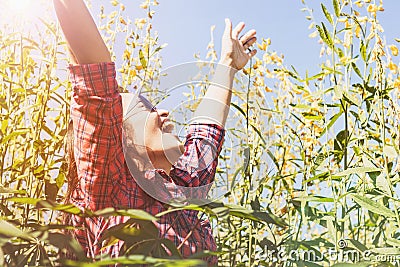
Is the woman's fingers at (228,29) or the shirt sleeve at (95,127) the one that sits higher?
the woman's fingers at (228,29)

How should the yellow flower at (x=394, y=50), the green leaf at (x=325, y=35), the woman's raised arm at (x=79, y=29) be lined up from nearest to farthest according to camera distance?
the woman's raised arm at (x=79, y=29)
the green leaf at (x=325, y=35)
the yellow flower at (x=394, y=50)

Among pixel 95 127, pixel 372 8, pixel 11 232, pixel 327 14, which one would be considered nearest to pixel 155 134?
pixel 95 127

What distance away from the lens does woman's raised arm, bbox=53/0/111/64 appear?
2.27 ft

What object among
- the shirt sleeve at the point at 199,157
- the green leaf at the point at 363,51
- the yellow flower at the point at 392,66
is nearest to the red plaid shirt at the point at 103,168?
the shirt sleeve at the point at 199,157

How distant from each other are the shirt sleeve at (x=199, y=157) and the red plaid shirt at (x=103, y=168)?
4.0 inches

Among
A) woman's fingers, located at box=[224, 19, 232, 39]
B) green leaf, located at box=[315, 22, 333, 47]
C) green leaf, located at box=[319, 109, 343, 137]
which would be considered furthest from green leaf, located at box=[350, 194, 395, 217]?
woman's fingers, located at box=[224, 19, 232, 39]

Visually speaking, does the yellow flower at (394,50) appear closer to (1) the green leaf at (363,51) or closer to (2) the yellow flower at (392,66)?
(2) the yellow flower at (392,66)

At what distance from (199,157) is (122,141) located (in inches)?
17.3

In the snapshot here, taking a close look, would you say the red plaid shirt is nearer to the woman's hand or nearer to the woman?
the woman

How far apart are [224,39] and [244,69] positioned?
11 cm

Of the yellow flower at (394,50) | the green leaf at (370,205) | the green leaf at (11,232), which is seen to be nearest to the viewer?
the green leaf at (11,232)

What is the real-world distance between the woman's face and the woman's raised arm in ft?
1.19

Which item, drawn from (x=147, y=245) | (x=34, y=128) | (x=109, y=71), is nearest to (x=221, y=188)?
(x=34, y=128)

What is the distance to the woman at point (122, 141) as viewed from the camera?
2.38 ft
